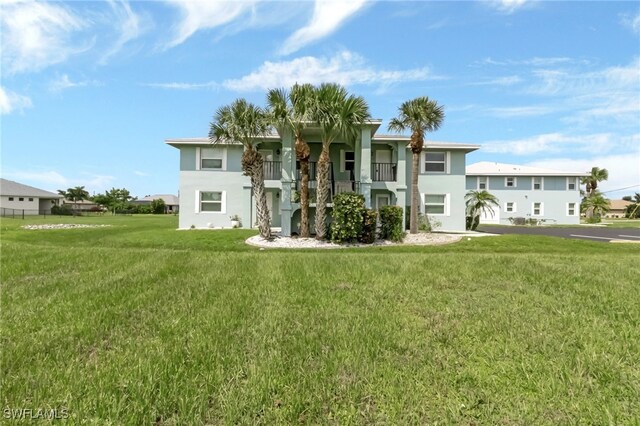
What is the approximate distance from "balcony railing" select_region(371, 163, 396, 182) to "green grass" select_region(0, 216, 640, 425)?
1294 cm

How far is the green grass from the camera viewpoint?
2465 millimetres

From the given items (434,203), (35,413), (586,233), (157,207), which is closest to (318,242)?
(434,203)

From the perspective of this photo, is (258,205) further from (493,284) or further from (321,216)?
(493,284)

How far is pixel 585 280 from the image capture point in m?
5.69

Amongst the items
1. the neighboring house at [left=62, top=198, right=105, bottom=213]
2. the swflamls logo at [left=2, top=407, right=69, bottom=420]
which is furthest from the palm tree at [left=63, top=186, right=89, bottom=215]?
the swflamls logo at [left=2, top=407, right=69, bottom=420]

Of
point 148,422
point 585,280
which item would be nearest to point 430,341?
point 148,422

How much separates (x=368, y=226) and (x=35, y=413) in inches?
519

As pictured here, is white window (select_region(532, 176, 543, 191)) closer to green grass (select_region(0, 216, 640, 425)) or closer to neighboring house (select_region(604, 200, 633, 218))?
green grass (select_region(0, 216, 640, 425))

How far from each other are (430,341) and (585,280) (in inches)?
153

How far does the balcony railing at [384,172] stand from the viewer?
1900cm

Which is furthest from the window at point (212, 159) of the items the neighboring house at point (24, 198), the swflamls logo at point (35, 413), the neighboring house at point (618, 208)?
the neighboring house at point (618, 208)

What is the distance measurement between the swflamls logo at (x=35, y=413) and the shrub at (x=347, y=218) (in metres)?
12.4

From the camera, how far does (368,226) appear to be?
14.9 meters

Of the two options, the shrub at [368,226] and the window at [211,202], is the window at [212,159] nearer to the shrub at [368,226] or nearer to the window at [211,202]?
the window at [211,202]
